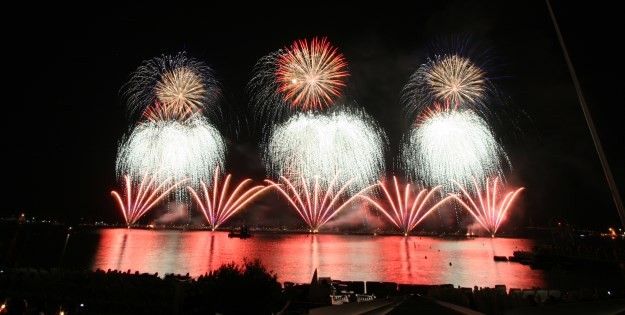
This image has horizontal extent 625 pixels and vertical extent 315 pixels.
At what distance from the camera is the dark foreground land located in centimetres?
1107

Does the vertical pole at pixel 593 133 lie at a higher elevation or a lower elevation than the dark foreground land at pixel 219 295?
higher

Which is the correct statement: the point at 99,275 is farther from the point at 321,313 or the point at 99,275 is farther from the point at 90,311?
the point at 321,313

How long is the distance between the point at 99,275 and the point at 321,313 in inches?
566

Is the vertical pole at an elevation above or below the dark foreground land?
above

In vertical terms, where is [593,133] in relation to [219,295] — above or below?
above

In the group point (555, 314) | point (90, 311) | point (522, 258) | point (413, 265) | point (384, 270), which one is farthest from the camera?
point (522, 258)

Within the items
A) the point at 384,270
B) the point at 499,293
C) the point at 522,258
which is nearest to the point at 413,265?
the point at 384,270

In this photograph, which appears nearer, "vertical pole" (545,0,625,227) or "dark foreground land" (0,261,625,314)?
"vertical pole" (545,0,625,227)

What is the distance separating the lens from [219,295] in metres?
11.1

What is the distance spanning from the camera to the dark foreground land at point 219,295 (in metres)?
11.1

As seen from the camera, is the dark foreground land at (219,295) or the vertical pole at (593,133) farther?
the dark foreground land at (219,295)

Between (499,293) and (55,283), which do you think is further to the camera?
(55,283)

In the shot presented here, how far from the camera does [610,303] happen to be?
789cm

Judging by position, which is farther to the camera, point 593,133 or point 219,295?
point 219,295
